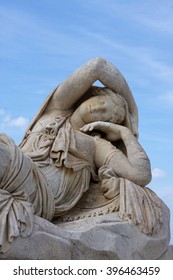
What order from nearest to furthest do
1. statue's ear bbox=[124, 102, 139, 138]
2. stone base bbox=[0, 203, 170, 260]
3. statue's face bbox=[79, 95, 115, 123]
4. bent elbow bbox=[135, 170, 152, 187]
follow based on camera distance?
stone base bbox=[0, 203, 170, 260], bent elbow bbox=[135, 170, 152, 187], statue's face bbox=[79, 95, 115, 123], statue's ear bbox=[124, 102, 139, 138]

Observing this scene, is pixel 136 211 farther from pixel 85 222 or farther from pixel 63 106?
pixel 63 106

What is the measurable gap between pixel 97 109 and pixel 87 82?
294mm

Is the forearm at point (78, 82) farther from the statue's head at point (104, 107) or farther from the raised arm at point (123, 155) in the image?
the raised arm at point (123, 155)

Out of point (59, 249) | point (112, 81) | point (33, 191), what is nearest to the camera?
point (59, 249)

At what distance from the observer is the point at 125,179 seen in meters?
5.47

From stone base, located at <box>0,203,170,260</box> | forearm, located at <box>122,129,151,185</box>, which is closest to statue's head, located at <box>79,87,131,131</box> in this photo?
forearm, located at <box>122,129,151,185</box>

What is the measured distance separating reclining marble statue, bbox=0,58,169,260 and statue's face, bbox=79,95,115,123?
1cm

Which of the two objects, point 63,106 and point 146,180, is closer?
point 146,180

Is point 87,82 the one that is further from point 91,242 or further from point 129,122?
point 91,242

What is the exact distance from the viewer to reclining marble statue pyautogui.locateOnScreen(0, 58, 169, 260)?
4723 millimetres

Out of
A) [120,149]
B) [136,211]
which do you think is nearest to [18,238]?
[136,211]

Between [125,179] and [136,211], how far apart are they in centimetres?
37

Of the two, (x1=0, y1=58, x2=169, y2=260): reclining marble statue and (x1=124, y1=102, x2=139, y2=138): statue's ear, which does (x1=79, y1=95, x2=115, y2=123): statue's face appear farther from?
(x1=124, y1=102, x2=139, y2=138): statue's ear
